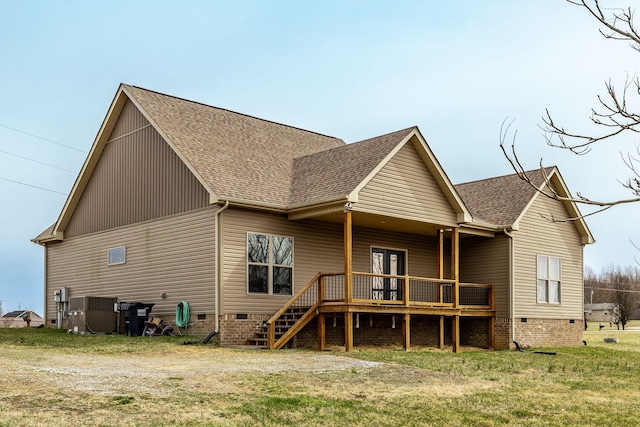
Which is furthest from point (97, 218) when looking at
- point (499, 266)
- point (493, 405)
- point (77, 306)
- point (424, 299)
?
point (493, 405)

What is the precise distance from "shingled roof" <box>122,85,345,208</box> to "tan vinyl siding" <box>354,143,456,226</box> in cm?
267

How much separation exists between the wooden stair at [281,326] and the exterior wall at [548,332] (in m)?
9.30

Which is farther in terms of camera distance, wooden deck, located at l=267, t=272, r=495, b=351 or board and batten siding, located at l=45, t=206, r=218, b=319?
board and batten siding, located at l=45, t=206, r=218, b=319

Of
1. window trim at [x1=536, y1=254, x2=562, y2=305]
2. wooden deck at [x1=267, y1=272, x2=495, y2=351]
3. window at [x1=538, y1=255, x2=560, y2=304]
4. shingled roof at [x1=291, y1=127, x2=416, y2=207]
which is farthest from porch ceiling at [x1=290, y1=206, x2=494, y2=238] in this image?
window at [x1=538, y1=255, x2=560, y2=304]

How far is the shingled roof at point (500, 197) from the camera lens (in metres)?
27.7

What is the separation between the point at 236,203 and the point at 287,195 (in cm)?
236

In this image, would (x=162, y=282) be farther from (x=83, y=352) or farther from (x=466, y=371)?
(x=466, y=371)

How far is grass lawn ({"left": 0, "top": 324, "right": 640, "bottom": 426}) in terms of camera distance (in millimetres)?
10445

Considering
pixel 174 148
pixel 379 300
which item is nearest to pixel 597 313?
pixel 379 300

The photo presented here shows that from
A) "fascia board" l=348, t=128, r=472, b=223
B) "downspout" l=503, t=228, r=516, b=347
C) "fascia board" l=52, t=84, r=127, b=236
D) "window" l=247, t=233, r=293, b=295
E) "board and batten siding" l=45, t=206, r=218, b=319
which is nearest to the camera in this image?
"board and batten siding" l=45, t=206, r=218, b=319

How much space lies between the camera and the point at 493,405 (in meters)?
12.5

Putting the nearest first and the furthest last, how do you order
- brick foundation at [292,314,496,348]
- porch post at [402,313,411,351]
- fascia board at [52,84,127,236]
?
porch post at [402,313,411,351] → brick foundation at [292,314,496,348] → fascia board at [52,84,127,236]

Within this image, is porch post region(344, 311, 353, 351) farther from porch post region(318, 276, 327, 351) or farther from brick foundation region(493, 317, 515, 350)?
brick foundation region(493, 317, 515, 350)

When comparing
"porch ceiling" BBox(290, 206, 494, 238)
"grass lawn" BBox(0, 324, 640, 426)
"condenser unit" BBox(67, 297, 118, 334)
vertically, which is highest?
"porch ceiling" BBox(290, 206, 494, 238)
